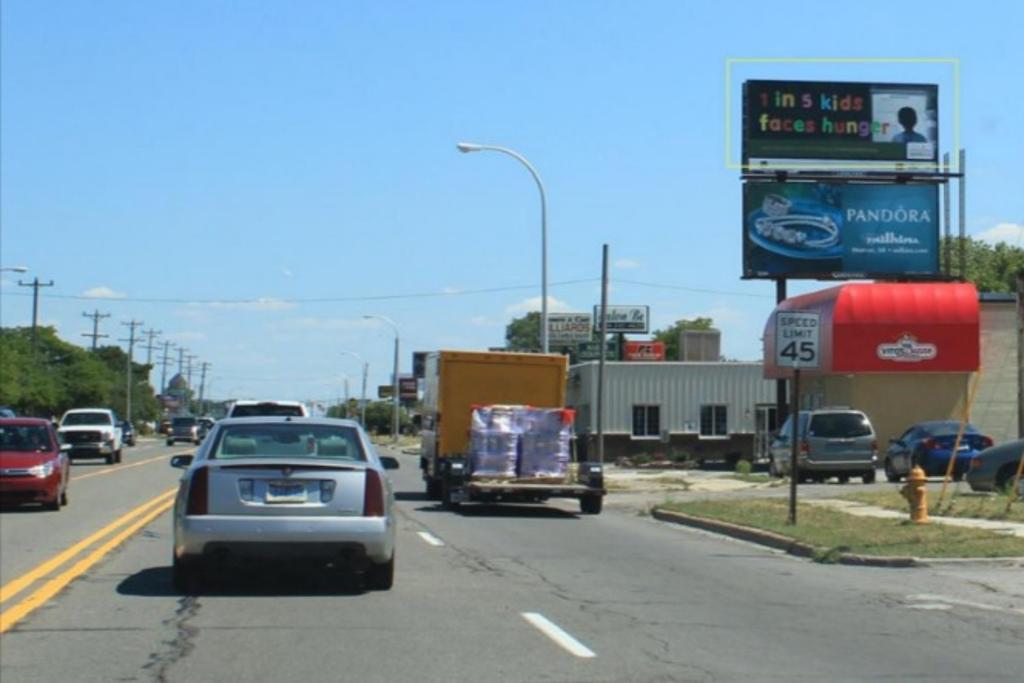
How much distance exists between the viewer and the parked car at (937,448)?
32656mm

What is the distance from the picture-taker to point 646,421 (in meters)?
64.6

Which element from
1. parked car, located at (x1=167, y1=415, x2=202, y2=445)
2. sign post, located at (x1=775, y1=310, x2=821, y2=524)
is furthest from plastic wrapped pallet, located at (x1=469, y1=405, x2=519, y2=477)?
parked car, located at (x1=167, y1=415, x2=202, y2=445)

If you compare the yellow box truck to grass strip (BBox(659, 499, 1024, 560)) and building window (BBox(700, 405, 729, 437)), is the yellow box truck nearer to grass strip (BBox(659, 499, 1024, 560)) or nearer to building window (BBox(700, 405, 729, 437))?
grass strip (BBox(659, 499, 1024, 560))

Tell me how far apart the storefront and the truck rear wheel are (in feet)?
60.1

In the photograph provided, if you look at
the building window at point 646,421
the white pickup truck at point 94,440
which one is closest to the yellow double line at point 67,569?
the white pickup truck at point 94,440

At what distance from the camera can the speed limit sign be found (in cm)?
2075

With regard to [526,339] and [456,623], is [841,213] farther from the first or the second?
[526,339]

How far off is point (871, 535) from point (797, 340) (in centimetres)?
318

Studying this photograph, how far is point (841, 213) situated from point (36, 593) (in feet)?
130

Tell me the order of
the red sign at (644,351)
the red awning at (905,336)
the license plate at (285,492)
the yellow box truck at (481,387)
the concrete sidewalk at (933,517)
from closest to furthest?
the license plate at (285,492)
the concrete sidewalk at (933,517)
the yellow box truck at (481,387)
the red awning at (905,336)
the red sign at (644,351)

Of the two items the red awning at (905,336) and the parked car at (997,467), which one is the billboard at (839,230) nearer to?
the red awning at (905,336)

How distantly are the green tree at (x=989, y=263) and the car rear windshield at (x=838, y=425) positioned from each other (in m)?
57.2

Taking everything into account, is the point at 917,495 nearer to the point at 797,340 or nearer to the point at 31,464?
the point at 797,340

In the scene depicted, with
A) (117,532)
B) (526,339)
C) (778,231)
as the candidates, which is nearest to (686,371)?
(778,231)
